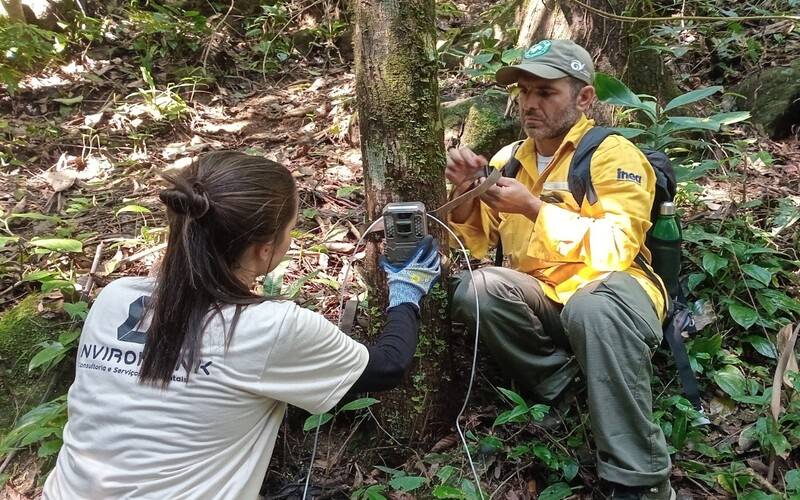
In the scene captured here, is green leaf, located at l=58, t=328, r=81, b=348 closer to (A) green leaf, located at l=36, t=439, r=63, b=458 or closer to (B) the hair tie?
(A) green leaf, located at l=36, t=439, r=63, b=458

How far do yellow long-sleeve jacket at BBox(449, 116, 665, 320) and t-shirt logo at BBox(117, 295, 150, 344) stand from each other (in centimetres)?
163

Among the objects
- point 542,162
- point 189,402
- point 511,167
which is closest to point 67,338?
point 189,402

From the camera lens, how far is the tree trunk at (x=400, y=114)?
242 cm

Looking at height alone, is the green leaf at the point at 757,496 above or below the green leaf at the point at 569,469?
below

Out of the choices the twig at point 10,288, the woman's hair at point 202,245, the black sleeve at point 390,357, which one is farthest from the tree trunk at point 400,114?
the twig at point 10,288

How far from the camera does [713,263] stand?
3494 mm

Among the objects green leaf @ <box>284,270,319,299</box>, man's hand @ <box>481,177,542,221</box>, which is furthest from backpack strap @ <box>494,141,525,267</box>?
green leaf @ <box>284,270,319,299</box>

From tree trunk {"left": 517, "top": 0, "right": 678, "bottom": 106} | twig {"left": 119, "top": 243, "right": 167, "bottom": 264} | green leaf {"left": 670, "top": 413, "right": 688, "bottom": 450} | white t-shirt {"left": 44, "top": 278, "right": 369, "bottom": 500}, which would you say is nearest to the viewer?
white t-shirt {"left": 44, "top": 278, "right": 369, "bottom": 500}

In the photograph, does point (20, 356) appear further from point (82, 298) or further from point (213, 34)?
point (213, 34)

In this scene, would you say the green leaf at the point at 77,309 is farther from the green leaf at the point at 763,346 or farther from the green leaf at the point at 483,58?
the green leaf at the point at 483,58

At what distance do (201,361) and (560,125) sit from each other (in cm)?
206

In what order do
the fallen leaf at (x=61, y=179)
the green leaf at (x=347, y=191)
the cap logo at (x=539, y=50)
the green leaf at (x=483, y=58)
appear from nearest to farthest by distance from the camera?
the cap logo at (x=539, y=50) < the green leaf at (x=347, y=191) < the fallen leaf at (x=61, y=179) < the green leaf at (x=483, y=58)

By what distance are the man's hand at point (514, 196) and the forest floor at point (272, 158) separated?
91cm

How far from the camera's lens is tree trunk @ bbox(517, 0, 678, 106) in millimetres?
4871
